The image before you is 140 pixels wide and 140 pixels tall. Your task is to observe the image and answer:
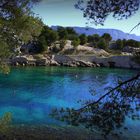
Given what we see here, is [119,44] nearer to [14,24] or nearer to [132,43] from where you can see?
[132,43]

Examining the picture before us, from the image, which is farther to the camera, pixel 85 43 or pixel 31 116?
pixel 85 43

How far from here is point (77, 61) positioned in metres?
85.9

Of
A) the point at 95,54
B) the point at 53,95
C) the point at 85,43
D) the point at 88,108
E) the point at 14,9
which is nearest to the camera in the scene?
the point at 88,108

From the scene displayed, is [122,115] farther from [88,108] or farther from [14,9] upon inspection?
[14,9]

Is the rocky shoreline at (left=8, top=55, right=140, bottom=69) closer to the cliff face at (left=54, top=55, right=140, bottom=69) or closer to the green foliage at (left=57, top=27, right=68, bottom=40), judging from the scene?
the cliff face at (left=54, top=55, right=140, bottom=69)

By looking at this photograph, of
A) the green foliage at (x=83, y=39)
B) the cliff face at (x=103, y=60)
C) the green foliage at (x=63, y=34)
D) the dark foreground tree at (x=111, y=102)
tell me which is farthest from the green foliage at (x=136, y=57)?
the green foliage at (x=83, y=39)

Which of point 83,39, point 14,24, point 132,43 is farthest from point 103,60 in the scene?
point 14,24

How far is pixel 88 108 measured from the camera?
10273 millimetres

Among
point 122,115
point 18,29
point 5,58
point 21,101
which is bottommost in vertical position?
point 21,101

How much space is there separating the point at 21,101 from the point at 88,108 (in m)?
23.4

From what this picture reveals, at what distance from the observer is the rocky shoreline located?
8225cm

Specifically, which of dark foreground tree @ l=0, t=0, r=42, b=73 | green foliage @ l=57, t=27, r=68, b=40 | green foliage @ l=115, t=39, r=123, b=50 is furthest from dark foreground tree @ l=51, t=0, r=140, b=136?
green foliage @ l=115, t=39, r=123, b=50

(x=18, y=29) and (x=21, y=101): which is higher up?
(x=18, y=29)

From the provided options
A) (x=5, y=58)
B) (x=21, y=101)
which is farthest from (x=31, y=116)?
(x=5, y=58)
